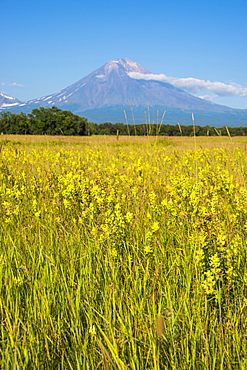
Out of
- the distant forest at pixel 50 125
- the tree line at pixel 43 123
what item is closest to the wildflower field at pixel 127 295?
the distant forest at pixel 50 125

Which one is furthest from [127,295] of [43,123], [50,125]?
[43,123]

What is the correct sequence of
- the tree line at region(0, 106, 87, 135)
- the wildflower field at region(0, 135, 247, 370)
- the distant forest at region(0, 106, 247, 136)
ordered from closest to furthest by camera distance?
the wildflower field at region(0, 135, 247, 370)
the distant forest at region(0, 106, 247, 136)
the tree line at region(0, 106, 87, 135)

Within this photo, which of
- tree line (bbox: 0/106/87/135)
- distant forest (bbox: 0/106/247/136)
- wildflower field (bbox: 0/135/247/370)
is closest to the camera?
wildflower field (bbox: 0/135/247/370)

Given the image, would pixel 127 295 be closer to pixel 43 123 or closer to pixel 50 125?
pixel 50 125

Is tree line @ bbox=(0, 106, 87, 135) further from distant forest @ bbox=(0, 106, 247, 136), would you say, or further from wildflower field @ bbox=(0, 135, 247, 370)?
wildflower field @ bbox=(0, 135, 247, 370)

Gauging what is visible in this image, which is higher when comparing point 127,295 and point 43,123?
point 43,123

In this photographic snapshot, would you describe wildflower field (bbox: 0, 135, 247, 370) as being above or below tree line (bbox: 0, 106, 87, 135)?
below

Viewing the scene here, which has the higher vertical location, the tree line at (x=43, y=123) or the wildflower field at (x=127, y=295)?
the tree line at (x=43, y=123)

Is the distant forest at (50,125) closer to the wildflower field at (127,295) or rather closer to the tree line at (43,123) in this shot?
the tree line at (43,123)

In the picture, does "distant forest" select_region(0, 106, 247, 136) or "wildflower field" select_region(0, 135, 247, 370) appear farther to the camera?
"distant forest" select_region(0, 106, 247, 136)

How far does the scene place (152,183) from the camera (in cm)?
498

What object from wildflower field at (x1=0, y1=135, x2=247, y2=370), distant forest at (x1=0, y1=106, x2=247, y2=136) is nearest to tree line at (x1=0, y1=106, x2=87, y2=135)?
distant forest at (x1=0, y1=106, x2=247, y2=136)

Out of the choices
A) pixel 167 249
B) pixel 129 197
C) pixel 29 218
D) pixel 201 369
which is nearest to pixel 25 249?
pixel 29 218

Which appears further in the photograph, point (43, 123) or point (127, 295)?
point (43, 123)
